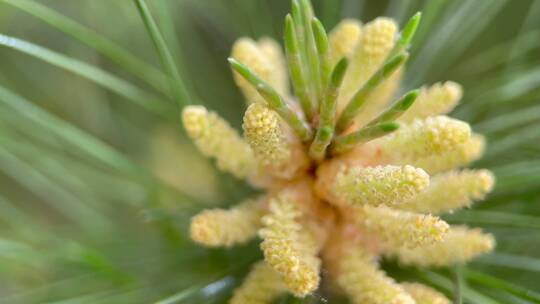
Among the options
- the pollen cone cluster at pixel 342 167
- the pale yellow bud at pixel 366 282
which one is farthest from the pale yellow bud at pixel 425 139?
the pale yellow bud at pixel 366 282

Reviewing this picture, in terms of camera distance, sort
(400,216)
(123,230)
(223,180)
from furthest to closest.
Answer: (123,230)
(223,180)
(400,216)

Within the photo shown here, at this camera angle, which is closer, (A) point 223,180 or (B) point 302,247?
(B) point 302,247

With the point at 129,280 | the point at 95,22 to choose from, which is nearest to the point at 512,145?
the point at 129,280

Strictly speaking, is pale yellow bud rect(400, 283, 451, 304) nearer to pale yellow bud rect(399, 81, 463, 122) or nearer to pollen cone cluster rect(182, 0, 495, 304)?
pollen cone cluster rect(182, 0, 495, 304)

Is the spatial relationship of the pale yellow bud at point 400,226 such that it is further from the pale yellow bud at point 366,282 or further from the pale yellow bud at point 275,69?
the pale yellow bud at point 275,69

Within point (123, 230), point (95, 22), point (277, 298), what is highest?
point (95, 22)

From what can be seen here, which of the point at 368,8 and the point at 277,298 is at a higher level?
the point at 368,8

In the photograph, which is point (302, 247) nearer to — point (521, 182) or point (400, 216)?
point (400, 216)
